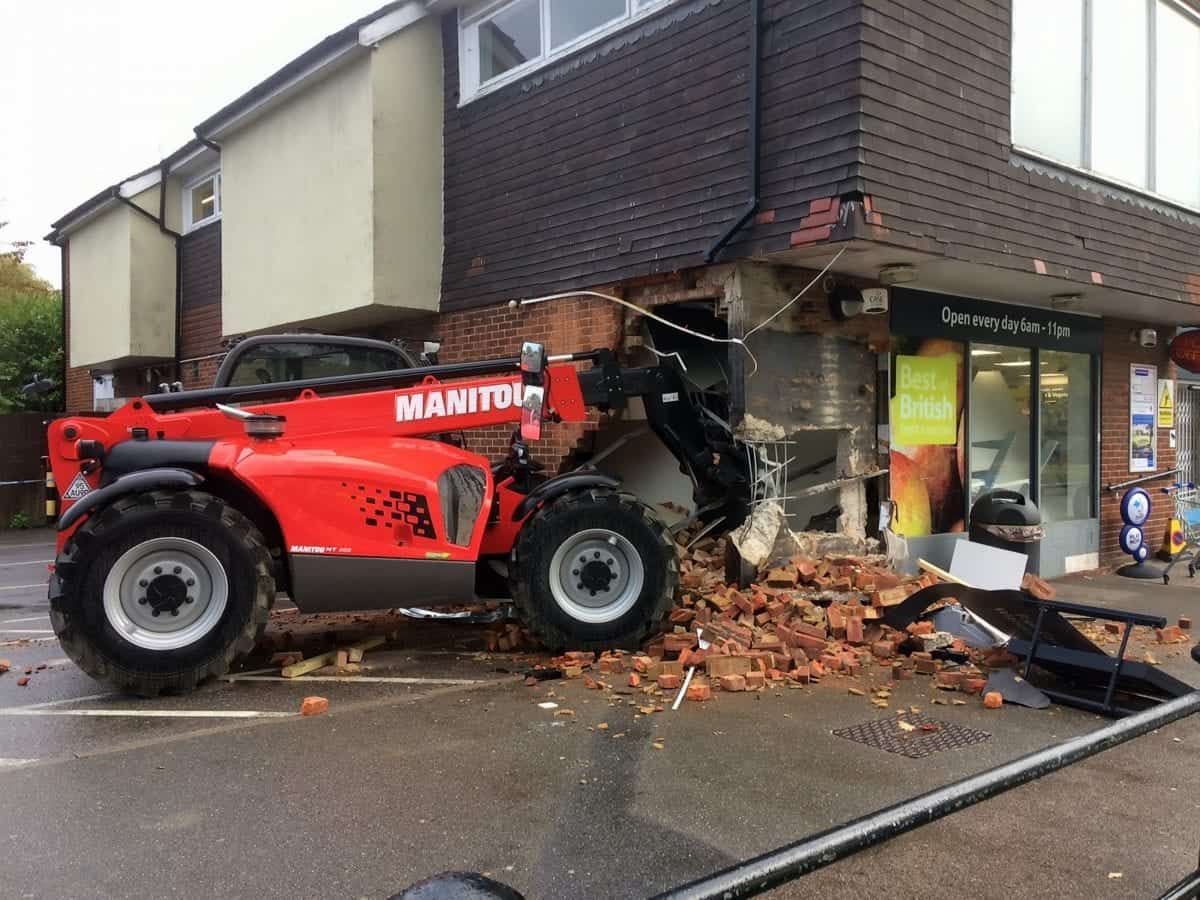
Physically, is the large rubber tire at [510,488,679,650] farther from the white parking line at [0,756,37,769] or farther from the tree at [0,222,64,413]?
the tree at [0,222,64,413]

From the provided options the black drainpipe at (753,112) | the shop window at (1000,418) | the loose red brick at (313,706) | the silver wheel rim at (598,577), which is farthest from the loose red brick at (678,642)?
the shop window at (1000,418)

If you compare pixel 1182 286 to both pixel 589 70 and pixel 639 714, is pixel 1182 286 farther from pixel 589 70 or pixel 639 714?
pixel 639 714

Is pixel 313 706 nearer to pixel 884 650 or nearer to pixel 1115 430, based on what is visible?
pixel 884 650

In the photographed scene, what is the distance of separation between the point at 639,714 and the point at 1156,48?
32.2 ft

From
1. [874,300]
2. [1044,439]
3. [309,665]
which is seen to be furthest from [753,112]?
[1044,439]

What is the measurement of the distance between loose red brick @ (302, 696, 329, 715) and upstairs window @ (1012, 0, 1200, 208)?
297 inches

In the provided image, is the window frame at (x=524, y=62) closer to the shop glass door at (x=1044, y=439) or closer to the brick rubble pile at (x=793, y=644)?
the shop glass door at (x=1044, y=439)

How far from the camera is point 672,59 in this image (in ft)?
25.7

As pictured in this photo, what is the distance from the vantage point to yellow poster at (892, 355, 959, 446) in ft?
28.1

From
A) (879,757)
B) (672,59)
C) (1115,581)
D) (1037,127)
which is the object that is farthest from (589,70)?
(1115,581)

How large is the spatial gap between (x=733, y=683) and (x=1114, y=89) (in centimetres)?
807

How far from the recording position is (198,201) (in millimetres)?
16078

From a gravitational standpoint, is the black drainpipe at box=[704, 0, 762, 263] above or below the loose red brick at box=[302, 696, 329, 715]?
above

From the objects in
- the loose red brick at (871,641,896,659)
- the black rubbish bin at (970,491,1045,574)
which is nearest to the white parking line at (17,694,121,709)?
the loose red brick at (871,641,896,659)
